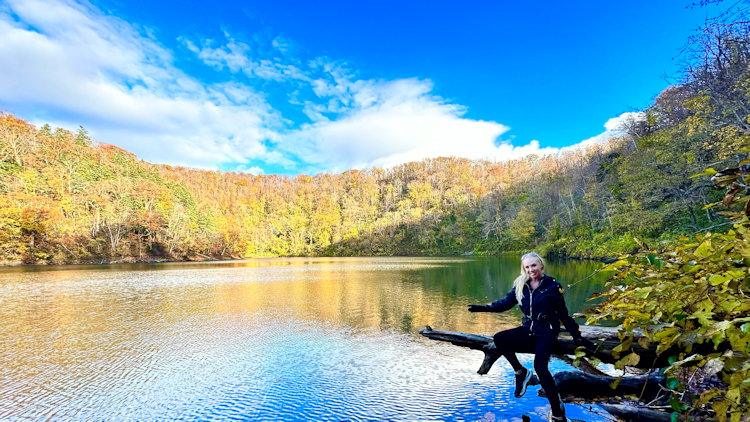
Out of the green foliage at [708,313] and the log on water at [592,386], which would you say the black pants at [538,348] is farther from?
the green foliage at [708,313]

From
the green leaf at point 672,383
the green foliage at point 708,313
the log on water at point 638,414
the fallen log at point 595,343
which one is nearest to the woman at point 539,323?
the fallen log at point 595,343

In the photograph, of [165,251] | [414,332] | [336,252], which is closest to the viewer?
[414,332]

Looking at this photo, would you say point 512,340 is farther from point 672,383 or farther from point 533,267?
point 672,383

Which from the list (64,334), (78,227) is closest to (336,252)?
(78,227)

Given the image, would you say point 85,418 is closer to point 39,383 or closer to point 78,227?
point 39,383

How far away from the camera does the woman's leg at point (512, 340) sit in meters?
3.89

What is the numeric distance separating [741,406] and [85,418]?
6.62 meters

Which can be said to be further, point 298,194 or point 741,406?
point 298,194

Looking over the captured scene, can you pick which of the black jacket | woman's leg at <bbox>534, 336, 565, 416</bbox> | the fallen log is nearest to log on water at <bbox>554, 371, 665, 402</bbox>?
woman's leg at <bbox>534, 336, 565, 416</bbox>

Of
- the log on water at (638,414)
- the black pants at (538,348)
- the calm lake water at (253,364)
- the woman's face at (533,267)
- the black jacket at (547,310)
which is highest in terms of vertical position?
the woman's face at (533,267)

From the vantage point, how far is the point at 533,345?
12.8 ft

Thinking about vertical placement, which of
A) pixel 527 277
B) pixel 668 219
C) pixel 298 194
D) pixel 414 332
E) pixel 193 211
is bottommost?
pixel 414 332

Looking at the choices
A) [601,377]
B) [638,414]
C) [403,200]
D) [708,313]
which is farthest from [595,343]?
[403,200]

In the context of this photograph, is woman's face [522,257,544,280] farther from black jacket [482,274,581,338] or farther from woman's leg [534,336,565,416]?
woman's leg [534,336,565,416]
